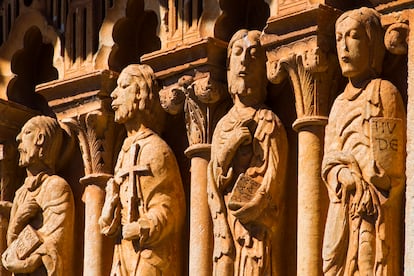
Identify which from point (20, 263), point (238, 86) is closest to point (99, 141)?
point (20, 263)

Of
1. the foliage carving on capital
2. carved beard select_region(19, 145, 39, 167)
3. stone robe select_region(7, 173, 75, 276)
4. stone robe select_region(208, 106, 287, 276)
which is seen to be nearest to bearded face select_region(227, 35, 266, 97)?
stone robe select_region(208, 106, 287, 276)

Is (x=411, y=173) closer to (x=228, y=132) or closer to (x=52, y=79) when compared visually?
(x=228, y=132)

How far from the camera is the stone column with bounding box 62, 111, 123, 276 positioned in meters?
14.7

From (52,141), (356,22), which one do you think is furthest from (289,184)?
(52,141)

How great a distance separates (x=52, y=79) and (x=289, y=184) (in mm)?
2733

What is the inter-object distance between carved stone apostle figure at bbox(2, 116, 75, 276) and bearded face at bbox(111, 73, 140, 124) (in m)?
0.85

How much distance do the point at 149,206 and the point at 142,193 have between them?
0.10 m

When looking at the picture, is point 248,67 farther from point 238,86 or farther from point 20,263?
point 20,263

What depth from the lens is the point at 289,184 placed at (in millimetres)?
13438

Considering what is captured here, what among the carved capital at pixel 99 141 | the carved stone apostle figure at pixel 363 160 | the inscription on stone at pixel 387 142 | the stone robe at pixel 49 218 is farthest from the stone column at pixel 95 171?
the inscription on stone at pixel 387 142

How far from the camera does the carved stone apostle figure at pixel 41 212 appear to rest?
1488 cm

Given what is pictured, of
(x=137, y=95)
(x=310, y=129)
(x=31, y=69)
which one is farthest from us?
(x=31, y=69)

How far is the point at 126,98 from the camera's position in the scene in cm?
1431

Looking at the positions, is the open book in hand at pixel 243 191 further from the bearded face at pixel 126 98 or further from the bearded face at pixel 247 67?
the bearded face at pixel 126 98
